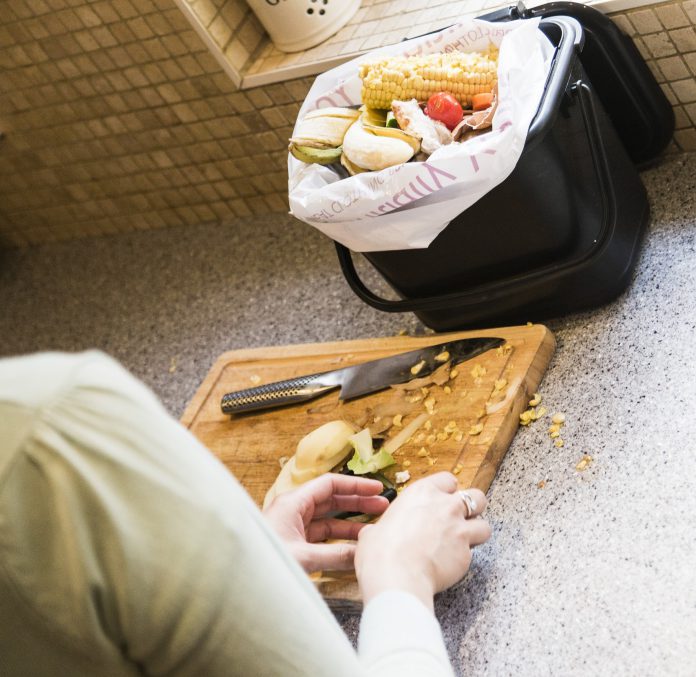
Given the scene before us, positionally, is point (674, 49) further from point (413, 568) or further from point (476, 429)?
point (413, 568)

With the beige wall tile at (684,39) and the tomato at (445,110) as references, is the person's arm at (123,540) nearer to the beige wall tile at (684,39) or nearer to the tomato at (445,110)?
the tomato at (445,110)

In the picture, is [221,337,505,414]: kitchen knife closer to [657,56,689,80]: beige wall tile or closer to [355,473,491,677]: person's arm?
[355,473,491,677]: person's arm

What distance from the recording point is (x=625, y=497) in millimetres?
795

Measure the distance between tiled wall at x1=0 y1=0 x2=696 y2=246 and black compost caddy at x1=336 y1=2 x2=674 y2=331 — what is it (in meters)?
0.19

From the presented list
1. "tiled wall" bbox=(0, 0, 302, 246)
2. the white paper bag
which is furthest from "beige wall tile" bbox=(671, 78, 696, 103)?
"tiled wall" bbox=(0, 0, 302, 246)

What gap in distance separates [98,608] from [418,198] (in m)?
0.61

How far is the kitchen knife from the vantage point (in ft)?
3.26

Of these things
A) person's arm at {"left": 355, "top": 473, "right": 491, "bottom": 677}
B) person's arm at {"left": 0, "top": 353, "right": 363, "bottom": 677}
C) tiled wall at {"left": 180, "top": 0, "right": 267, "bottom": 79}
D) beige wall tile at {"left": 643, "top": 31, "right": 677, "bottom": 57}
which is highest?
person's arm at {"left": 0, "top": 353, "right": 363, "bottom": 677}

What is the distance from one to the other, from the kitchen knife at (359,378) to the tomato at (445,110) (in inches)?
9.1

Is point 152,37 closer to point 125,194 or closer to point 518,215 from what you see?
point 125,194

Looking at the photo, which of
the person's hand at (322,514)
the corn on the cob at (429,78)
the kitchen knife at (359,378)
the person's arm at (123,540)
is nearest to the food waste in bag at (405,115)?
the corn on the cob at (429,78)

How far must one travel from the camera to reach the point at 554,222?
942 mm

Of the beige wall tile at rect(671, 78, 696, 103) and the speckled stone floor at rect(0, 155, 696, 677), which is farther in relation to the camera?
the beige wall tile at rect(671, 78, 696, 103)

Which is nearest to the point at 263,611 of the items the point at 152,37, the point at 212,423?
the point at 212,423
